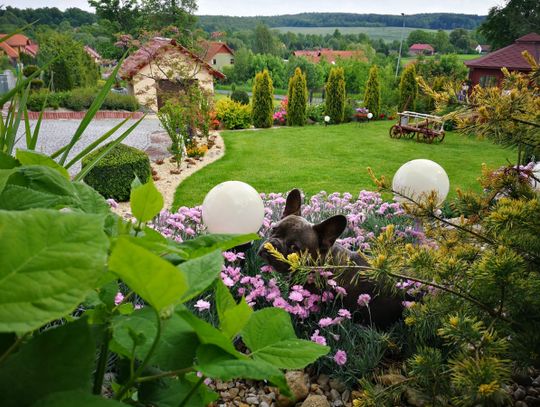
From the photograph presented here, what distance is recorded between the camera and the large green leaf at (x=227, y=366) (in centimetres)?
27

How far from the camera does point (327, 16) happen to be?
274 feet

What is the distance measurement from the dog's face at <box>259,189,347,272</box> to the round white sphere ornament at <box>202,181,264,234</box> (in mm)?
745

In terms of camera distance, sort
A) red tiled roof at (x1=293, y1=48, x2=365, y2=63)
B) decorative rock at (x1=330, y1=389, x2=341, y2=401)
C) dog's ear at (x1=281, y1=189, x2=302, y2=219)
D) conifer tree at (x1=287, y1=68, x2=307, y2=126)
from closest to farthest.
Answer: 1. decorative rock at (x1=330, y1=389, x2=341, y2=401)
2. dog's ear at (x1=281, y1=189, x2=302, y2=219)
3. conifer tree at (x1=287, y1=68, x2=307, y2=126)
4. red tiled roof at (x1=293, y1=48, x2=365, y2=63)

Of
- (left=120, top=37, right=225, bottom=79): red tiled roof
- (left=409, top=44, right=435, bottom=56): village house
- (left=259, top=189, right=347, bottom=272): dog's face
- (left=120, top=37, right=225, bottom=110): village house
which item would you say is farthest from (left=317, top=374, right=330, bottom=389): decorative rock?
(left=409, top=44, right=435, bottom=56): village house

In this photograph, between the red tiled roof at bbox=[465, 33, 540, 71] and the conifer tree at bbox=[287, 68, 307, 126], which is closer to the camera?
the conifer tree at bbox=[287, 68, 307, 126]

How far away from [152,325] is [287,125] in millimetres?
15667

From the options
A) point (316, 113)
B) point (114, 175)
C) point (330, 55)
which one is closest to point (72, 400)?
point (114, 175)

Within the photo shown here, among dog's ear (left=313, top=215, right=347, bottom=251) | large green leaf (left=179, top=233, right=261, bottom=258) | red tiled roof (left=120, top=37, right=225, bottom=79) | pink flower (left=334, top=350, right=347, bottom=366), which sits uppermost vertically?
red tiled roof (left=120, top=37, right=225, bottom=79)

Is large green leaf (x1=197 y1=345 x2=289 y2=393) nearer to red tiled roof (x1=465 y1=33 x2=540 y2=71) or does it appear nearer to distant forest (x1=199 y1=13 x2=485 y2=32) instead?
red tiled roof (x1=465 y1=33 x2=540 y2=71)

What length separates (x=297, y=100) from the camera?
15.1m

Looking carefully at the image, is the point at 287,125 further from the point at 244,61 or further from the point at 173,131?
the point at 244,61

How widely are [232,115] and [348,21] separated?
75.6m

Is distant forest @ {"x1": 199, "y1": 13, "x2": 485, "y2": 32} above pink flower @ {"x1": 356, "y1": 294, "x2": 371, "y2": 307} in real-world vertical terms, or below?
above

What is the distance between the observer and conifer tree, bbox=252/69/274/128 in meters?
14.4
